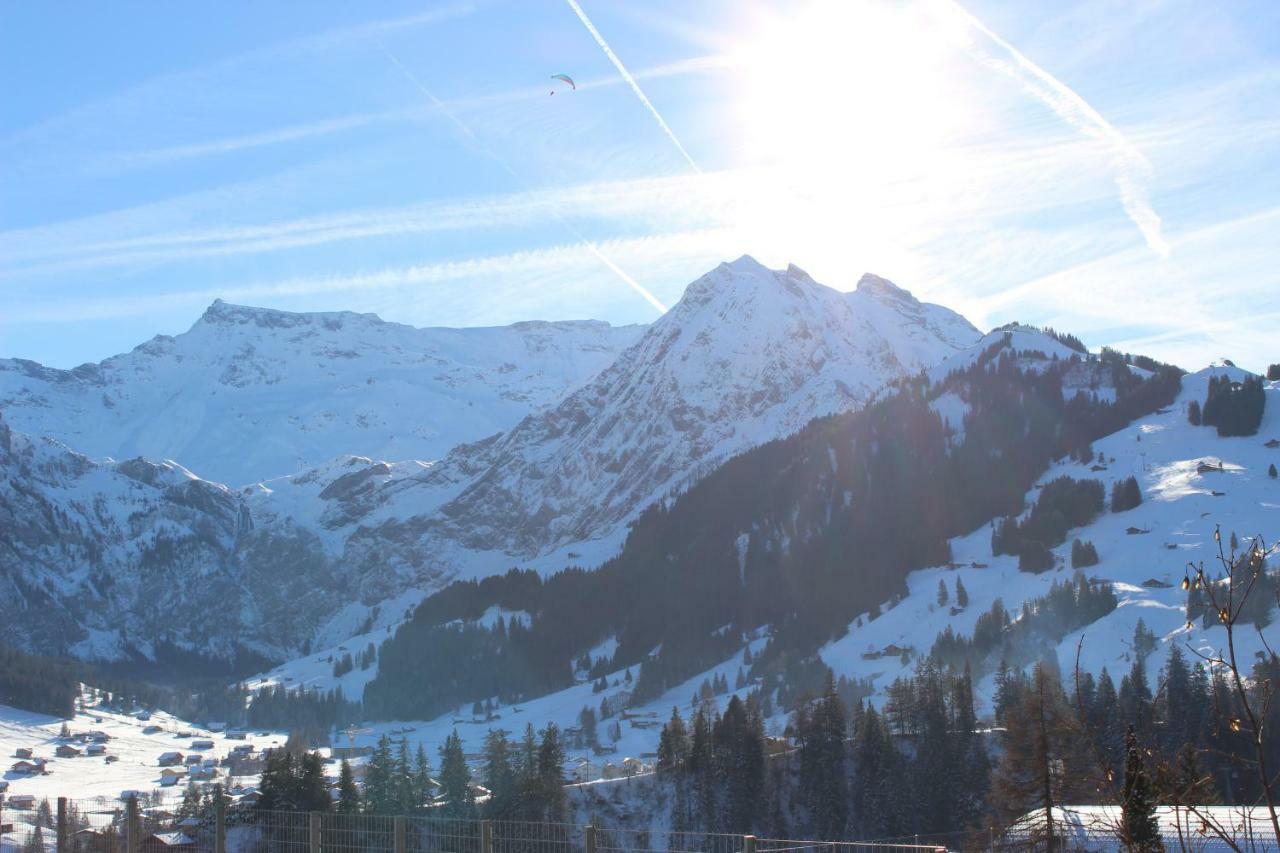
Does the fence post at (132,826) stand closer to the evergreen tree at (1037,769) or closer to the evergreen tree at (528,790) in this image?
the evergreen tree at (1037,769)

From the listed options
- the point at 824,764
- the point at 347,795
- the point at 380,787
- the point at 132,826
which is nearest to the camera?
the point at 132,826

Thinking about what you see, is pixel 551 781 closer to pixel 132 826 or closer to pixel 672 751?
pixel 672 751

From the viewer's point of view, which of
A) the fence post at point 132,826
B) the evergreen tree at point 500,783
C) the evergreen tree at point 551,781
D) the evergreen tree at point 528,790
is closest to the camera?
the fence post at point 132,826

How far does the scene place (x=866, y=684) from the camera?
629 feet

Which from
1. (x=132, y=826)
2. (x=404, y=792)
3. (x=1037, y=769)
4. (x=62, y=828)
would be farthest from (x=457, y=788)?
(x=62, y=828)

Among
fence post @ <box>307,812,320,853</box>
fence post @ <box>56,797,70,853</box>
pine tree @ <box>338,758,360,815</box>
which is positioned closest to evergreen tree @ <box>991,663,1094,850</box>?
fence post @ <box>307,812,320,853</box>

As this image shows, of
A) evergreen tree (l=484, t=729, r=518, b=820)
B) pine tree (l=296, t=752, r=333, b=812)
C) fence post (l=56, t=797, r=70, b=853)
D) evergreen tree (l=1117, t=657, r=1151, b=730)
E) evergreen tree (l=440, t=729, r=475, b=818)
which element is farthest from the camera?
evergreen tree (l=1117, t=657, r=1151, b=730)

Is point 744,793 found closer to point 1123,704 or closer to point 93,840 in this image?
point 1123,704

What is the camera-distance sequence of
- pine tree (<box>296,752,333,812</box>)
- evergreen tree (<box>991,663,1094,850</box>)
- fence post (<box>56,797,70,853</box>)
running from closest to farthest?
fence post (<box>56,797,70,853</box>)
evergreen tree (<box>991,663,1094,850</box>)
pine tree (<box>296,752,333,812</box>)

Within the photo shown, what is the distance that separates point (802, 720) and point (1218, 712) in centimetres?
12350

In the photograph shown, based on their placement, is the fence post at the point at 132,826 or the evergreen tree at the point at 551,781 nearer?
the fence post at the point at 132,826

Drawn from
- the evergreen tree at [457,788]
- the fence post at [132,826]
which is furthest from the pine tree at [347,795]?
the fence post at [132,826]

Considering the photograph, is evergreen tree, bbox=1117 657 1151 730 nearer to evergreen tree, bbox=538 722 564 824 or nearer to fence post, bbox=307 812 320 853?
evergreen tree, bbox=538 722 564 824

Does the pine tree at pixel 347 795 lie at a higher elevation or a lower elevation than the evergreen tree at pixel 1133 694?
lower
